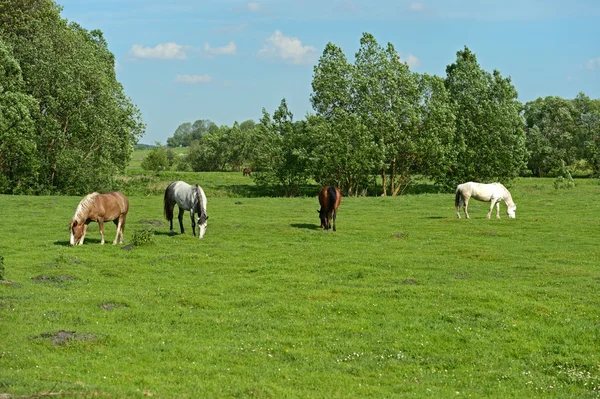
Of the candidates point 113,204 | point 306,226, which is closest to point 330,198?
point 306,226

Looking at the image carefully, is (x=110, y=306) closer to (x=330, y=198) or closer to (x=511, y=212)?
(x=330, y=198)

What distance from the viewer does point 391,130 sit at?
57.2m

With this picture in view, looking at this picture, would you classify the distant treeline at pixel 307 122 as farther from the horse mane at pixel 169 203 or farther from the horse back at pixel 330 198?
the horse back at pixel 330 198

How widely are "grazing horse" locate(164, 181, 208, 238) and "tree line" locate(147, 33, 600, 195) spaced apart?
1063 inches

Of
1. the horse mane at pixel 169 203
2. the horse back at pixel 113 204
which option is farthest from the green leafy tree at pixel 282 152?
the horse back at pixel 113 204

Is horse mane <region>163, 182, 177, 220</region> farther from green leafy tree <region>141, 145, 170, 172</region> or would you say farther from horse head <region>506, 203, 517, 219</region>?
green leafy tree <region>141, 145, 170, 172</region>

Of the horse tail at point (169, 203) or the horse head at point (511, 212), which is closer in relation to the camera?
the horse tail at point (169, 203)

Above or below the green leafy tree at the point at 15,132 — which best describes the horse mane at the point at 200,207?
below

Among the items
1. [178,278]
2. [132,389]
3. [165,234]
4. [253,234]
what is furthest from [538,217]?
[132,389]

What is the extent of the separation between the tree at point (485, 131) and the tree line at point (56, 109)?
96.5 feet

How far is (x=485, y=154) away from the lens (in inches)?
2366

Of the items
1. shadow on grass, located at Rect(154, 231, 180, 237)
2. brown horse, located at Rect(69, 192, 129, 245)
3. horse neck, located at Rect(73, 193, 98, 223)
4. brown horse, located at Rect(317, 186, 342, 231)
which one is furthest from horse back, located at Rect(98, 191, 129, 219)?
brown horse, located at Rect(317, 186, 342, 231)

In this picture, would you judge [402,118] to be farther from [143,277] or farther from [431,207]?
[143,277]

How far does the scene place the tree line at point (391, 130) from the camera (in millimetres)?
56312
